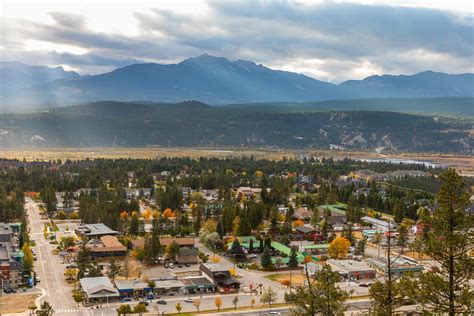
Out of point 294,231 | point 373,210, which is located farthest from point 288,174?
point 294,231

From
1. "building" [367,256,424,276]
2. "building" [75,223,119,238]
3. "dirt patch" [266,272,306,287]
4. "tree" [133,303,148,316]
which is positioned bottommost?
"dirt patch" [266,272,306,287]

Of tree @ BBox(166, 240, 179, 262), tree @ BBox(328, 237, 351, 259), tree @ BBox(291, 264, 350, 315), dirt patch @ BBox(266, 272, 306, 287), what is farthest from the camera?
tree @ BBox(328, 237, 351, 259)

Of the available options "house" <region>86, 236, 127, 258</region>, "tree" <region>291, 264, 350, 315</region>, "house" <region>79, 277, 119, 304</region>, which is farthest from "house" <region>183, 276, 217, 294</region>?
"tree" <region>291, 264, 350, 315</region>

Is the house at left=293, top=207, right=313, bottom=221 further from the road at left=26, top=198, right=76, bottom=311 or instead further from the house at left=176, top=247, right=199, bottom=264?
the road at left=26, top=198, right=76, bottom=311

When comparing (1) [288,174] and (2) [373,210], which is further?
(1) [288,174]

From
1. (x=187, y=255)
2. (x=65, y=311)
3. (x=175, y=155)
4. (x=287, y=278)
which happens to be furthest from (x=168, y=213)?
(x=175, y=155)

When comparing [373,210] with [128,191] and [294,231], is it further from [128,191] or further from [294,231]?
[128,191]

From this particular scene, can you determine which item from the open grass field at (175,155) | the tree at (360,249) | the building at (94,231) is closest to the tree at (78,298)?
the building at (94,231)

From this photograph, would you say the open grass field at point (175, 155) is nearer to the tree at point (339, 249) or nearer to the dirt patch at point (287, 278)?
the tree at point (339, 249)
